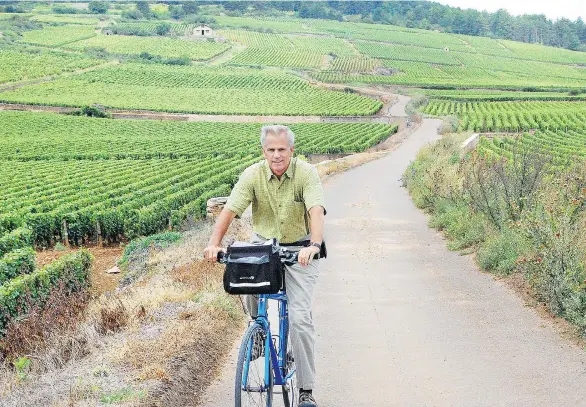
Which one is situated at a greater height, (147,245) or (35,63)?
(147,245)

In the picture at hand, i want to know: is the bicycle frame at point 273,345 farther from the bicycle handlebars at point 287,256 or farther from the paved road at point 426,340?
the paved road at point 426,340

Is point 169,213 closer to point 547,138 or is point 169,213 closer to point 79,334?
point 79,334

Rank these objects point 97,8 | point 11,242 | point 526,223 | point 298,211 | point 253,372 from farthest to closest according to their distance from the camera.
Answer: point 97,8, point 11,242, point 526,223, point 298,211, point 253,372

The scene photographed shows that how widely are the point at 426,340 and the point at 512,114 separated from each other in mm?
68674

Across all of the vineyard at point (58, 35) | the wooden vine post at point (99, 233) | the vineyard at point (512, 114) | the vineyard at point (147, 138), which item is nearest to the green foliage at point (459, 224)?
the wooden vine post at point (99, 233)

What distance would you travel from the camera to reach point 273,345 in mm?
4969

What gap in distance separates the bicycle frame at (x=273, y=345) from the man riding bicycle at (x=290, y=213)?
10 centimetres

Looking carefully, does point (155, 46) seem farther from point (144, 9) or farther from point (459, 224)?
point (459, 224)

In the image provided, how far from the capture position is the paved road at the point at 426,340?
5.86 m

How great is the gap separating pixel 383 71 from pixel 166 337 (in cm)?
12287

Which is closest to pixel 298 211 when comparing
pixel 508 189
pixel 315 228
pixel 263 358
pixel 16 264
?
pixel 315 228

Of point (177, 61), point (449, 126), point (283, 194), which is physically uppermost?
point (283, 194)

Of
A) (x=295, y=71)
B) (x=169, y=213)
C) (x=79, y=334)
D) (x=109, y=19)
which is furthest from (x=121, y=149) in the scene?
(x=109, y=19)

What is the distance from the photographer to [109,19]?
17900 centimetres
